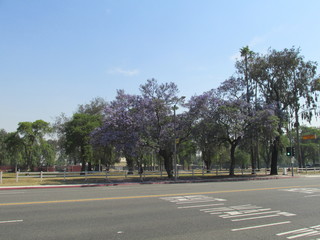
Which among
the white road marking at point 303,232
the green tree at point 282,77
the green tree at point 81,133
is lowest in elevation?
the white road marking at point 303,232

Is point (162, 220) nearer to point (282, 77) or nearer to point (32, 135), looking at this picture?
point (282, 77)

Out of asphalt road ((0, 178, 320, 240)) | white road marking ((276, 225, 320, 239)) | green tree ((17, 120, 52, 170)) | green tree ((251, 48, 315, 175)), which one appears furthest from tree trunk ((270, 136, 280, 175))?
green tree ((17, 120, 52, 170))

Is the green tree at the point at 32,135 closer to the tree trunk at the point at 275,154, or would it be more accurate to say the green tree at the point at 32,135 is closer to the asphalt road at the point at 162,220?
the tree trunk at the point at 275,154

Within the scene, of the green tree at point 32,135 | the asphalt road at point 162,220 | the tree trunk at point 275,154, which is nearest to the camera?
the asphalt road at point 162,220

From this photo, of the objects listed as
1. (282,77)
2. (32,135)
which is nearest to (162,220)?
(282,77)

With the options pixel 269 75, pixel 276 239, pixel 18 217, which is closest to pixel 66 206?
pixel 18 217

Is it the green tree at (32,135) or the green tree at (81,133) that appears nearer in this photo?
the green tree at (81,133)

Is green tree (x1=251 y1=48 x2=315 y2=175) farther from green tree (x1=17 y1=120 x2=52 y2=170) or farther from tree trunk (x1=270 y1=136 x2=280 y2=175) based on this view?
green tree (x1=17 y1=120 x2=52 y2=170)

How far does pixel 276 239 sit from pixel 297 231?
113cm

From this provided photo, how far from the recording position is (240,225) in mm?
8133

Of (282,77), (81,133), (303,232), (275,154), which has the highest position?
(282,77)

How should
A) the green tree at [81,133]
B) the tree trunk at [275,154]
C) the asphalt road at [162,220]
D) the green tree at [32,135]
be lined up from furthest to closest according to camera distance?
1. the green tree at [32,135]
2. the green tree at [81,133]
3. the tree trunk at [275,154]
4. the asphalt road at [162,220]

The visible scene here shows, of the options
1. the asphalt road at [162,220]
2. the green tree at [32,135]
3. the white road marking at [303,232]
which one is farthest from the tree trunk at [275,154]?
the green tree at [32,135]

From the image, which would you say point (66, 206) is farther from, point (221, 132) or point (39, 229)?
point (221, 132)
